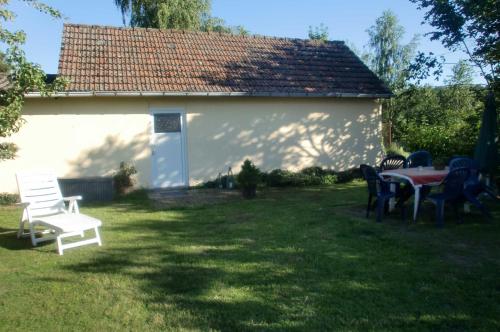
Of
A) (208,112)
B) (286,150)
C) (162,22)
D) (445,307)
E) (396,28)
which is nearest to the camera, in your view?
(445,307)

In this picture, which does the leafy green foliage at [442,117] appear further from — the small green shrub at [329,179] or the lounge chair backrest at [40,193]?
the lounge chair backrest at [40,193]

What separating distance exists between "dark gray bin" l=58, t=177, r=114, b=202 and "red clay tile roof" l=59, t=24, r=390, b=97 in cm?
244

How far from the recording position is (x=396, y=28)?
2477cm

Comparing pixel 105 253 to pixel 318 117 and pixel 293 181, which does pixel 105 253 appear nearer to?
pixel 293 181

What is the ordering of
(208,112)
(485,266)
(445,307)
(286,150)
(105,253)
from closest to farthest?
(445,307)
(485,266)
(105,253)
(208,112)
(286,150)


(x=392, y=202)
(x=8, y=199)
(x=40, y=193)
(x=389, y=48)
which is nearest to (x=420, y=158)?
(x=392, y=202)

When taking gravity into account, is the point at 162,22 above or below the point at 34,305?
above

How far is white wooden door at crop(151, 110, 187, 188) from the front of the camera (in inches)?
484

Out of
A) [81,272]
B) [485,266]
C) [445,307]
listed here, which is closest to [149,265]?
[81,272]

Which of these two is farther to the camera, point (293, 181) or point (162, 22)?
point (162, 22)

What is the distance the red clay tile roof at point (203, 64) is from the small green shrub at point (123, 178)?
2181 millimetres

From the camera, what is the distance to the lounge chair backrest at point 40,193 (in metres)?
7.06

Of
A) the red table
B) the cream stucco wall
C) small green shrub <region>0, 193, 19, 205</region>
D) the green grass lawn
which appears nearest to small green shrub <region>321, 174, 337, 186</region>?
the cream stucco wall

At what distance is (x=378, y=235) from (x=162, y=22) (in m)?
18.9
